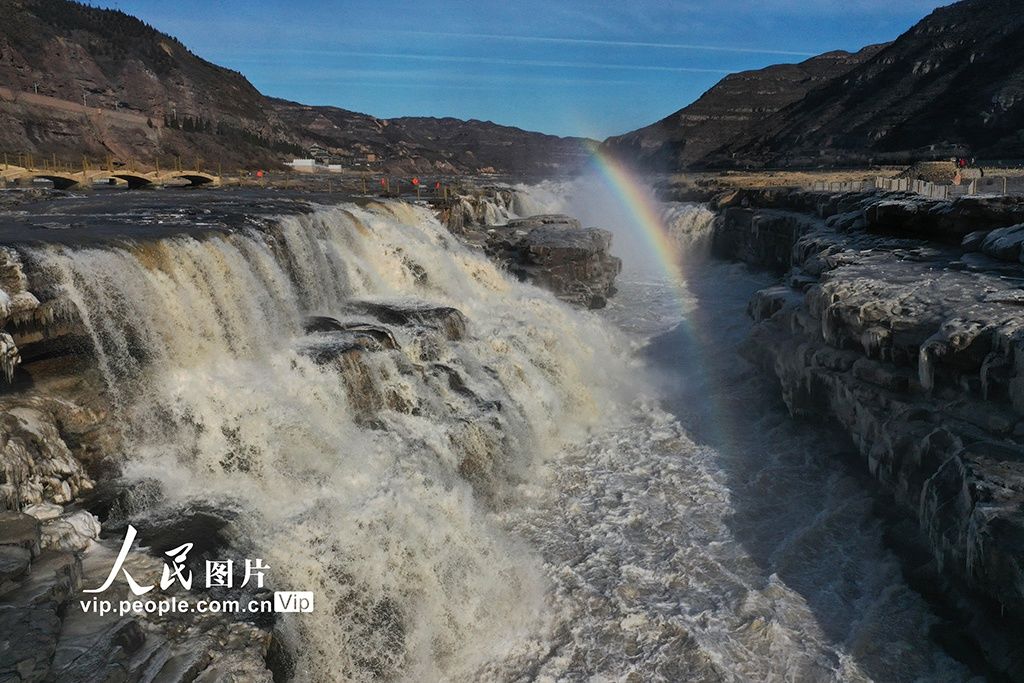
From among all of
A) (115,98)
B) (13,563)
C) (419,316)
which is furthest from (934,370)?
(115,98)

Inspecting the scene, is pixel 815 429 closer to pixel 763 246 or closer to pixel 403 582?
pixel 403 582

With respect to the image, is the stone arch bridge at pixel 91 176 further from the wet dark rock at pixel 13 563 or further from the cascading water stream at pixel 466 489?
the wet dark rock at pixel 13 563

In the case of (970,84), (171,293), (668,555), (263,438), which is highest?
(970,84)

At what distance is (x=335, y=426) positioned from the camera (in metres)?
8.58

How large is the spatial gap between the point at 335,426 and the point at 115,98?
231 ft

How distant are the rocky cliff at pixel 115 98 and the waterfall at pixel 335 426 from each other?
48.4 metres

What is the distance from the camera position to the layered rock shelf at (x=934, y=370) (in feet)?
19.8

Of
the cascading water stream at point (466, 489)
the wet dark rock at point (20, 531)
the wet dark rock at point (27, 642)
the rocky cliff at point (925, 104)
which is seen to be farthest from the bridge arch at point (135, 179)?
the rocky cliff at point (925, 104)

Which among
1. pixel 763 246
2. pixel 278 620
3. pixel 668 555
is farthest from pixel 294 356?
pixel 763 246

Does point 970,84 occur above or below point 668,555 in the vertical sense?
above

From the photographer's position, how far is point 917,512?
25.8ft

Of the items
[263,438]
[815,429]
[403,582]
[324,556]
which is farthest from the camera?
[815,429]

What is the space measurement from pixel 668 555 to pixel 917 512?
295 centimetres

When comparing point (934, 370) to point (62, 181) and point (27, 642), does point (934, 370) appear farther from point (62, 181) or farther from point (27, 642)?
point (62, 181)
